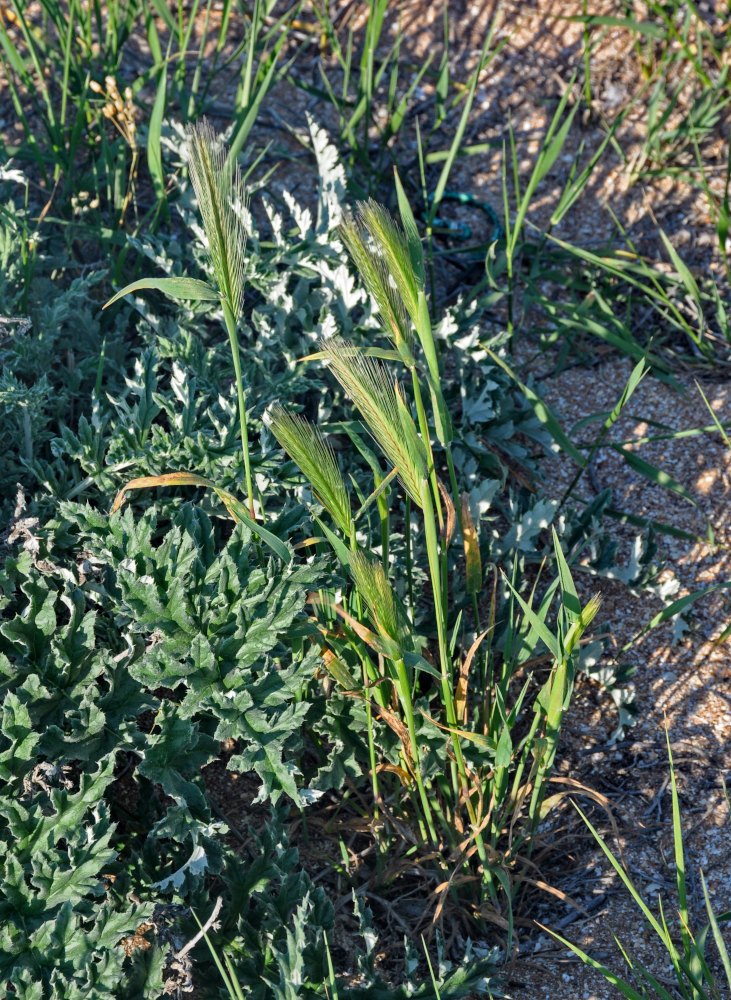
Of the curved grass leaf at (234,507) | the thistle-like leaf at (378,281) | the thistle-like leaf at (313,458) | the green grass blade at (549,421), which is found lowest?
the green grass blade at (549,421)

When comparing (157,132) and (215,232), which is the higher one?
(215,232)

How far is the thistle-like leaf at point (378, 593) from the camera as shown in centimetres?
144

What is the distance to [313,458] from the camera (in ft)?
4.80

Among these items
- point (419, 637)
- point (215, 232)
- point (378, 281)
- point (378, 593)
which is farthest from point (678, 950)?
point (215, 232)

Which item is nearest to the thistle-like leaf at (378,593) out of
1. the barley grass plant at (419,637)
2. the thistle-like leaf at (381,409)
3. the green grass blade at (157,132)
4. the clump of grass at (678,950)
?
the barley grass plant at (419,637)

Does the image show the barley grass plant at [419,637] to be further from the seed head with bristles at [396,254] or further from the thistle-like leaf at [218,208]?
the thistle-like leaf at [218,208]

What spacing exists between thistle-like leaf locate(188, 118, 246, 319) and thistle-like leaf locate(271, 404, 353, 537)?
0.21 meters

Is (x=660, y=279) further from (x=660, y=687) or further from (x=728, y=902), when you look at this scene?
(x=728, y=902)

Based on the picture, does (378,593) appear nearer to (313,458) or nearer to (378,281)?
(313,458)

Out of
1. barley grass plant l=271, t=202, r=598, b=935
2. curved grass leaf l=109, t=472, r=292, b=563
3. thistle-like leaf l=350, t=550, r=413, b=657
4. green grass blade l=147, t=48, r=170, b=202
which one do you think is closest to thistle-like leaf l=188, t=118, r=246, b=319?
barley grass plant l=271, t=202, r=598, b=935

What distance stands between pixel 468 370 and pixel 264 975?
1389 millimetres

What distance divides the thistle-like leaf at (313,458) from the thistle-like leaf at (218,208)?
0.21 metres

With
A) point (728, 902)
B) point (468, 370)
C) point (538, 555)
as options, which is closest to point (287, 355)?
point (468, 370)

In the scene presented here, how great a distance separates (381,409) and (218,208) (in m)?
0.38
